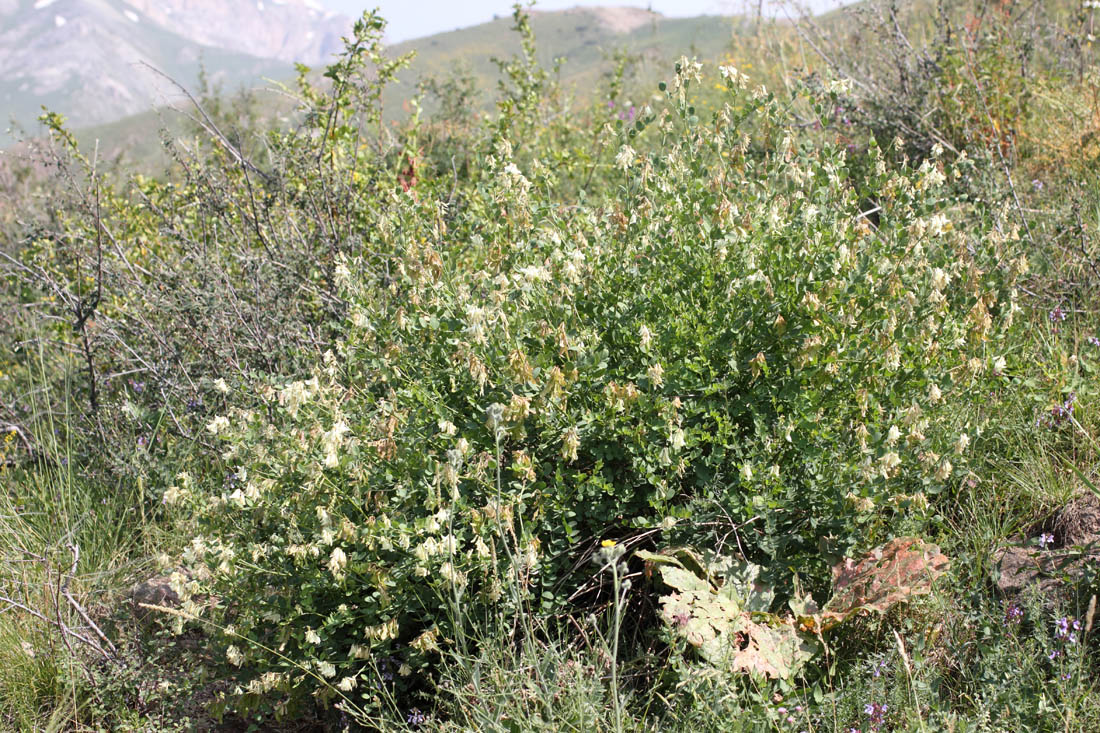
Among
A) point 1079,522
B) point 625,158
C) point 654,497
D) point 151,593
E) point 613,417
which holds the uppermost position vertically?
point 625,158

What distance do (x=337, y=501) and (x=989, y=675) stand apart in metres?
1.86

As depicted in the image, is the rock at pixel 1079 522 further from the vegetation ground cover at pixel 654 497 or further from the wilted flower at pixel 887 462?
the wilted flower at pixel 887 462

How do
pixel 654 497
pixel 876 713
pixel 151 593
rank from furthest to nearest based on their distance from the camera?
pixel 151 593 < pixel 654 497 < pixel 876 713

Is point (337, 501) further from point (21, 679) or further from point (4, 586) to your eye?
point (4, 586)

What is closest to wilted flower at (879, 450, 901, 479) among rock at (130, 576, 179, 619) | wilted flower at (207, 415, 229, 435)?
wilted flower at (207, 415, 229, 435)

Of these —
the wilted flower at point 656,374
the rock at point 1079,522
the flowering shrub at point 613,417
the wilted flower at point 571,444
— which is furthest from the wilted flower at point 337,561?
the rock at point 1079,522

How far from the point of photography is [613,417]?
7.91 ft

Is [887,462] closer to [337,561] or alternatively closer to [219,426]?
[337,561]

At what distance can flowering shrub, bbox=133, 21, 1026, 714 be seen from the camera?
234cm

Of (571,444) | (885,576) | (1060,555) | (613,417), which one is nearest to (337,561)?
(571,444)

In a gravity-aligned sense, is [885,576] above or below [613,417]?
below

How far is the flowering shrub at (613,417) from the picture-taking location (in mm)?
2336

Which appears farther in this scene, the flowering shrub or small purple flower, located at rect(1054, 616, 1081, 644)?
the flowering shrub

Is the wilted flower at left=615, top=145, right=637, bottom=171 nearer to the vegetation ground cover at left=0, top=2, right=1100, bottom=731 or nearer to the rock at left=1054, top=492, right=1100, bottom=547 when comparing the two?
the vegetation ground cover at left=0, top=2, right=1100, bottom=731
